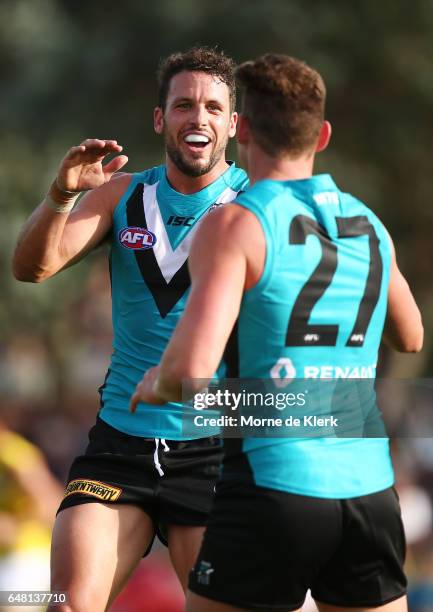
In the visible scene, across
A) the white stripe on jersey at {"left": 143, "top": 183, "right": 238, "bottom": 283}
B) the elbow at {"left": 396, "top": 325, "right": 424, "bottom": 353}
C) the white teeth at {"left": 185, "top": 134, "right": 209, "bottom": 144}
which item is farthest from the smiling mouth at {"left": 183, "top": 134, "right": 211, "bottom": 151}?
the elbow at {"left": 396, "top": 325, "right": 424, "bottom": 353}

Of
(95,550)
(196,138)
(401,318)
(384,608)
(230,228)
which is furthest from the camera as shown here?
(196,138)

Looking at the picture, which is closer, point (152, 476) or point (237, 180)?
point (152, 476)

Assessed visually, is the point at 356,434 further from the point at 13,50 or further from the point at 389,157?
the point at 13,50

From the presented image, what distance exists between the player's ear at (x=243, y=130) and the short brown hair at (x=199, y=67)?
1.68 meters

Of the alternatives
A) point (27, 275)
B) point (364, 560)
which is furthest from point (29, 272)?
point (364, 560)

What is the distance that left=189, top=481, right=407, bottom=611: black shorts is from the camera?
12.2 ft

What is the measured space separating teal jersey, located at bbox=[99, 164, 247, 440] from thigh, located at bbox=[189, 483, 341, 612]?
5.02ft

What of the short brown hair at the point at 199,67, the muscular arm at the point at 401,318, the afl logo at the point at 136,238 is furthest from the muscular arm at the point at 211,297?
the short brown hair at the point at 199,67

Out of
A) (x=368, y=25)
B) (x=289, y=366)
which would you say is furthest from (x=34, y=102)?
(x=289, y=366)

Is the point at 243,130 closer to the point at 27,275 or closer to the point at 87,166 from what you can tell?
the point at 87,166

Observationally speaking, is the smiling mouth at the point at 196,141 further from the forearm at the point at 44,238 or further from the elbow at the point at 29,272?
the elbow at the point at 29,272

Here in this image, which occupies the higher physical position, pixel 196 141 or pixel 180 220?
pixel 196 141

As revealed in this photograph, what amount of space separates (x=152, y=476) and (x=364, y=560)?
1.56 meters

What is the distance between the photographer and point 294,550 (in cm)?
371
